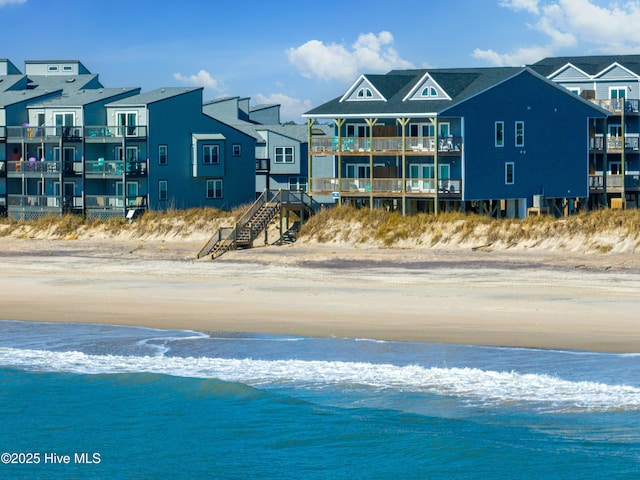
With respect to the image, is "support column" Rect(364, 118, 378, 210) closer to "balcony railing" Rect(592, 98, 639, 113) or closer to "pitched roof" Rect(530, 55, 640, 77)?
"pitched roof" Rect(530, 55, 640, 77)

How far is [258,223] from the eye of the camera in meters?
52.7

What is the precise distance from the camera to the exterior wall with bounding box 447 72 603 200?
5928cm

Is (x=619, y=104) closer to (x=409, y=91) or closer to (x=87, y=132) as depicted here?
(x=409, y=91)

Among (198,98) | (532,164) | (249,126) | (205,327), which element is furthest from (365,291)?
(249,126)

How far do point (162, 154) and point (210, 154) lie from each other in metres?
3.05

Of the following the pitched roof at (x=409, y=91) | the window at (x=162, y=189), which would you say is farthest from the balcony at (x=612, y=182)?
the window at (x=162, y=189)

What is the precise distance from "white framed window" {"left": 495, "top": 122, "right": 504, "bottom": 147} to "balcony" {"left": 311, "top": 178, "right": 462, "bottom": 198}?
147 inches

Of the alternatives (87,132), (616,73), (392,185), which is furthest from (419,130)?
(616,73)

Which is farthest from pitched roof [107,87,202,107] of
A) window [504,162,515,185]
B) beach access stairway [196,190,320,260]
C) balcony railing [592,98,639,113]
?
balcony railing [592,98,639,113]

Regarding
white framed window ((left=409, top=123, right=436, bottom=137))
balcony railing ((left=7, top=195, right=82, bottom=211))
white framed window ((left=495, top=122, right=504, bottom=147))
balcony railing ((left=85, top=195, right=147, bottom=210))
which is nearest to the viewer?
white framed window ((left=409, top=123, right=436, bottom=137))

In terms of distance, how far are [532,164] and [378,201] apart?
9.18m

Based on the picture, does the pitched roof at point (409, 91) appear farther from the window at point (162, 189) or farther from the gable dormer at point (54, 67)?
the gable dormer at point (54, 67)

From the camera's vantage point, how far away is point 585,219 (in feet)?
155

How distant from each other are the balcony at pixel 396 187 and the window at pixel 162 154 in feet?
37.5
